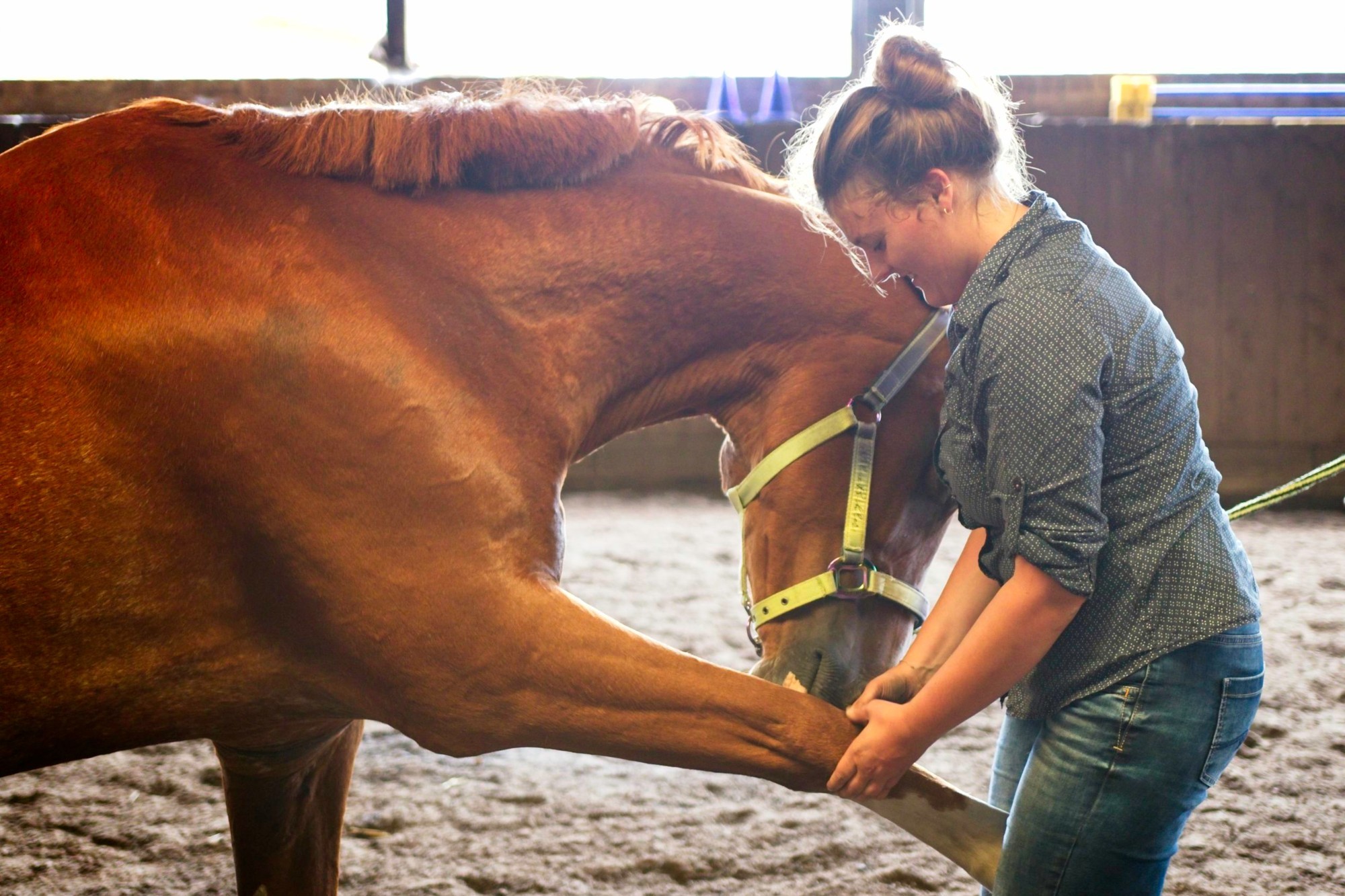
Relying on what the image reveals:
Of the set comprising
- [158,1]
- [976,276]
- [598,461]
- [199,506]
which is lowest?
[598,461]

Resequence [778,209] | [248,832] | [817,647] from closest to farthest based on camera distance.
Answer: [817,647] → [778,209] → [248,832]

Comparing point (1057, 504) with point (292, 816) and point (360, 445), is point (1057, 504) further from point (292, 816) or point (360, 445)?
point (292, 816)

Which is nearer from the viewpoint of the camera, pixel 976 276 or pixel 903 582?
pixel 976 276

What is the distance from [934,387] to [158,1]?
7.42m

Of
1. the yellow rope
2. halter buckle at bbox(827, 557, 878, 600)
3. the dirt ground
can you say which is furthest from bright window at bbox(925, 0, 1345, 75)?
halter buckle at bbox(827, 557, 878, 600)

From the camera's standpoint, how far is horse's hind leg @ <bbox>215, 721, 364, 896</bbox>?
1.76 metres

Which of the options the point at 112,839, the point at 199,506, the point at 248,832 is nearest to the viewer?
the point at 199,506

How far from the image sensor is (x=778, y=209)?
167 cm

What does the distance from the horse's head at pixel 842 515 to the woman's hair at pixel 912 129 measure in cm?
Answer: 36

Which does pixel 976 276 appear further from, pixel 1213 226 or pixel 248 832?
pixel 1213 226

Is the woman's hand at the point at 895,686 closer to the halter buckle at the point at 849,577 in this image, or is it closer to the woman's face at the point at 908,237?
the halter buckle at the point at 849,577

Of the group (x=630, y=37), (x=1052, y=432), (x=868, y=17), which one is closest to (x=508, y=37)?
(x=630, y=37)

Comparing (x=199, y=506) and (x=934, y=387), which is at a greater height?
(x=934, y=387)

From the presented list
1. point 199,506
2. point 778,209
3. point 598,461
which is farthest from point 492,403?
point 598,461
